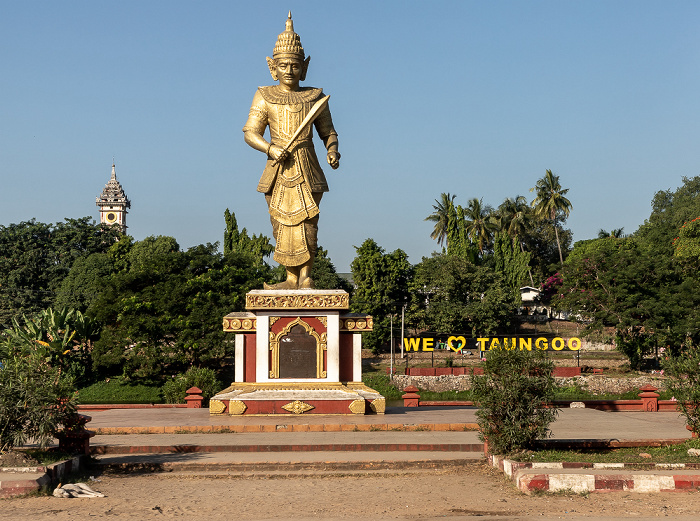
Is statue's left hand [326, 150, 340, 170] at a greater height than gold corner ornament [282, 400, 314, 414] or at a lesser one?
greater

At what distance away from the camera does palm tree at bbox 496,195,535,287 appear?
7344 cm

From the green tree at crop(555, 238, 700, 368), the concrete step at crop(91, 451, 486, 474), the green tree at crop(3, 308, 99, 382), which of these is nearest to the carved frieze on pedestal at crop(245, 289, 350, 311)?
the concrete step at crop(91, 451, 486, 474)

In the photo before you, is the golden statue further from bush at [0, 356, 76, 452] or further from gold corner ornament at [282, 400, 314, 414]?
bush at [0, 356, 76, 452]

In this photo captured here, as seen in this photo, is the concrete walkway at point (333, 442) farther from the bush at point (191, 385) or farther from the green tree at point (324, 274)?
the green tree at point (324, 274)

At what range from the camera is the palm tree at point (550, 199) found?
73.2m

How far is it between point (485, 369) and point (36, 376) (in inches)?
243

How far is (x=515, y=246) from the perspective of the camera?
6412 cm

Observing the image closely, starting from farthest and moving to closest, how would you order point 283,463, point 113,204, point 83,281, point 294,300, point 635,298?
point 113,204, point 83,281, point 635,298, point 294,300, point 283,463

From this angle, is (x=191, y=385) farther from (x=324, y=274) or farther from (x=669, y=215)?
(x=669, y=215)

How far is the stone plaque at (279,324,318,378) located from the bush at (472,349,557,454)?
19.7 feet

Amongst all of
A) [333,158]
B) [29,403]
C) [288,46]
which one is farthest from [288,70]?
[29,403]

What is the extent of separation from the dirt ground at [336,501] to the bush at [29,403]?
3.39ft

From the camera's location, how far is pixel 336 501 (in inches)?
404

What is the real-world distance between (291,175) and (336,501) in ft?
29.9
